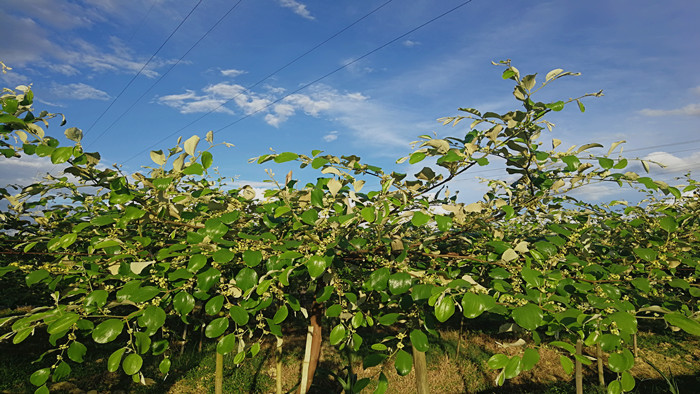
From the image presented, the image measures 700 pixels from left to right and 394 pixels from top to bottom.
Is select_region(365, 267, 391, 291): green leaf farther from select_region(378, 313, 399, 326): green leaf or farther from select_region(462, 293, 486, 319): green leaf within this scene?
select_region(462, 293, 486, 319): green leaf

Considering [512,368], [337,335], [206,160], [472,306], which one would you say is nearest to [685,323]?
[512,368]

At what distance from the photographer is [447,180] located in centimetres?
227

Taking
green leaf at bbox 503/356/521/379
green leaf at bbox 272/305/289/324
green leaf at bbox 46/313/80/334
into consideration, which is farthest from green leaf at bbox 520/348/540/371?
green leaf at bbox 46/313/80/334

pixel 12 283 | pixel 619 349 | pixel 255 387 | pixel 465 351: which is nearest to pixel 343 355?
pixel 255 387

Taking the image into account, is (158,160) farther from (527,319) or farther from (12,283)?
(12,283)

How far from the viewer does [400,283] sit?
1704 millimetres

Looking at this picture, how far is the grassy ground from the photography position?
6.16 metres

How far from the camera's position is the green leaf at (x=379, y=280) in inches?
69.3

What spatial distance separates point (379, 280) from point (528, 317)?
2.10 ft

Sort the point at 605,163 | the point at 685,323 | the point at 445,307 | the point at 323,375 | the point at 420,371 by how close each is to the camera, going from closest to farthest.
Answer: the point at 685,323 < the point at 445,307 < the point at 605,163 < the point at 420,371 < the point at 323,375

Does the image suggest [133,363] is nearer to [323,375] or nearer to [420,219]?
[420,219]

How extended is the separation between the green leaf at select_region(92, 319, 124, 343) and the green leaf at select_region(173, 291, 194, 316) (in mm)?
220

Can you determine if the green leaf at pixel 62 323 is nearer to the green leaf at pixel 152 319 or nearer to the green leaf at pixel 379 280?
the green leaf at pixel 152 319

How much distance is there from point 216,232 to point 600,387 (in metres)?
7.03
